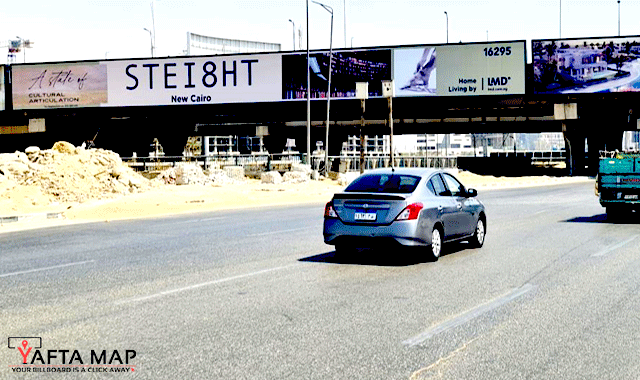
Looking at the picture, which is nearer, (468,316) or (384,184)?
(468,316)

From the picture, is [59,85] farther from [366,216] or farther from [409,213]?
[409,213]

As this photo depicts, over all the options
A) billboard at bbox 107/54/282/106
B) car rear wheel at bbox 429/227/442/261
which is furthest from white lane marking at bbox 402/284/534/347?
billboard at bbox 107/54/282/106

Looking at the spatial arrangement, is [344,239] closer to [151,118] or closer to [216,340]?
[216,340]

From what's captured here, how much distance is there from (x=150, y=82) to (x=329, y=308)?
67928 millimetres

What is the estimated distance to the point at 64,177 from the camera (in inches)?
1441

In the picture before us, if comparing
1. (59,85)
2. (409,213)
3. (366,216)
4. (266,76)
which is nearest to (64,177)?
(366,216)

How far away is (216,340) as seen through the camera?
770 centimetres

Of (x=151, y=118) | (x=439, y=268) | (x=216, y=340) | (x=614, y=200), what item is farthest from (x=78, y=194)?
(x=151, y=118)

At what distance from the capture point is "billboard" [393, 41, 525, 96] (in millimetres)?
66125

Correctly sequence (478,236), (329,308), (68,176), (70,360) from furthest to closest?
(68,176)
(478,236)
(329,308)
(70,360)

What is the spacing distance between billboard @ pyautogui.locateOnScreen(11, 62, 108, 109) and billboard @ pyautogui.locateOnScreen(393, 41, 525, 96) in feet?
88.8

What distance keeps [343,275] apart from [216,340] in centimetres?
477

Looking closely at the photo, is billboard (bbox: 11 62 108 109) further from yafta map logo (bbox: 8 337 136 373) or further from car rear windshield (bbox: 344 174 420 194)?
yafta map logo (bbox: 8 337 136 373)

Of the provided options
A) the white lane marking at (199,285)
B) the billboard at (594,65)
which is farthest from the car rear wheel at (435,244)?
the billboard at (594,65)
